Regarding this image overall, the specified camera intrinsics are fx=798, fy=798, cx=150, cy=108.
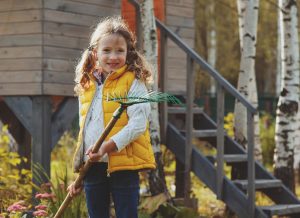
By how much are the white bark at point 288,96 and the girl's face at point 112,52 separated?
489 cm

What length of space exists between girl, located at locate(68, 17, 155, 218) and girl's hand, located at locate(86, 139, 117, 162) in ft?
0.10

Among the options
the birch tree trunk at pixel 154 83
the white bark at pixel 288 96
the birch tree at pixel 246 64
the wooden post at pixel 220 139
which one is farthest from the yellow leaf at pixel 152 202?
the white bark at pixel 288 96

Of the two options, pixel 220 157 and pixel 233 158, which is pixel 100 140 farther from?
pixel 233 158

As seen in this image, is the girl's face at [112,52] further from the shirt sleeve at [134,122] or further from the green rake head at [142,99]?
the green rake head at [142,99]

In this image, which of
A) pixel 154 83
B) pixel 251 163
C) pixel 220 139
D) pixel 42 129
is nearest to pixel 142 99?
pixel 154 83

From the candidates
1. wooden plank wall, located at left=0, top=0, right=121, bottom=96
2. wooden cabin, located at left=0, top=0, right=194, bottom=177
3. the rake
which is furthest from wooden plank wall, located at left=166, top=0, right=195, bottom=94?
the rake

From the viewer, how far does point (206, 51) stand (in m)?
32.8

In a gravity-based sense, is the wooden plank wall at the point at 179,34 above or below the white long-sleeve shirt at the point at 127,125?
above

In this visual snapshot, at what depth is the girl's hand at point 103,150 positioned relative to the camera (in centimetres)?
475

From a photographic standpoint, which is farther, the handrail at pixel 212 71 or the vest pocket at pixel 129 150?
the handrail at pixel 212 71

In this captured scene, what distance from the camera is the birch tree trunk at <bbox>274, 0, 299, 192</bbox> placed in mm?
9617

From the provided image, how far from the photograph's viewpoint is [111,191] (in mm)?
5113

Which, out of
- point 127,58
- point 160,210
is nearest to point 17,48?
point 160,210

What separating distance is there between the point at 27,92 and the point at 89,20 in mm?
1109
